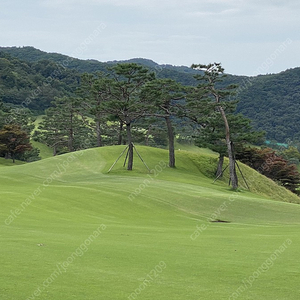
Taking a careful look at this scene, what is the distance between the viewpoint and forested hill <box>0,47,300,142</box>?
132 metres

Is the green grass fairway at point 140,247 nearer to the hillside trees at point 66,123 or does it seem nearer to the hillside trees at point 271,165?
the hillside trees at point 271,165

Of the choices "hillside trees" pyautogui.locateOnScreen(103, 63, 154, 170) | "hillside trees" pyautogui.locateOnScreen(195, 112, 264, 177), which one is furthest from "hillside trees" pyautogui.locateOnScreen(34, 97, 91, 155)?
"hillside trees" pyautogui.locateOnScreen(195, 112, 264, 177)

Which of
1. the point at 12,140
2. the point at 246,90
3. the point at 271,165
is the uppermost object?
the point at 246,90

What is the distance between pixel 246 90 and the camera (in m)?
172

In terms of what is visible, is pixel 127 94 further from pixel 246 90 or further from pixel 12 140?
pixel 246 90

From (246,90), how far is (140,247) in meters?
164

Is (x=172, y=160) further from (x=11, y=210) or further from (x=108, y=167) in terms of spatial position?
(x=11, y=210)

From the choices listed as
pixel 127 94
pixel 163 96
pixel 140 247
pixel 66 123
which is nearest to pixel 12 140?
pixel 66 123

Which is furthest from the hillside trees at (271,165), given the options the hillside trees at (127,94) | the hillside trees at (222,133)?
the hillside trees at (127,94)

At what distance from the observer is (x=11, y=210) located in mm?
21328

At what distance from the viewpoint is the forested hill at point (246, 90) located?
13250 centimetres

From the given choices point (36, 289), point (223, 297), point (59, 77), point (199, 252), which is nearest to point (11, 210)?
point (199, 252)

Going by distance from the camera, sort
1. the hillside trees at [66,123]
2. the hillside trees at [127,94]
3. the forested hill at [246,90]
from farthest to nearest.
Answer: the forested hill at [246,90] → the hillside trees at [66,123] → the hillside trees at [127,94]

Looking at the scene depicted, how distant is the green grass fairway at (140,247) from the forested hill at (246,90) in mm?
100311
